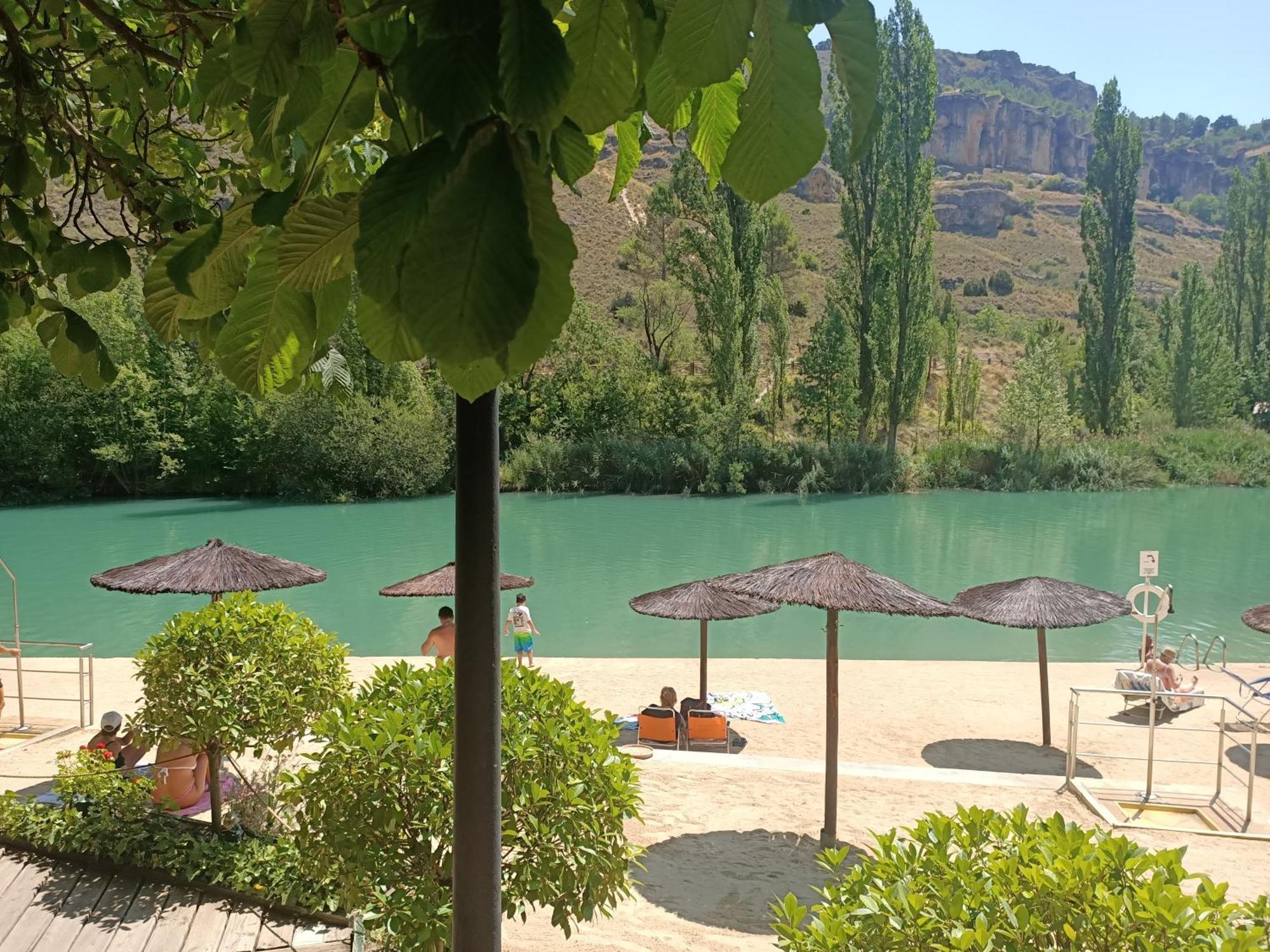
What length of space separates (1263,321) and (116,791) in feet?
160

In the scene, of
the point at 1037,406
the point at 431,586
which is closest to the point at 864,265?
the point at 1037,406

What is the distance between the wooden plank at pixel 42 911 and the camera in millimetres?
3889

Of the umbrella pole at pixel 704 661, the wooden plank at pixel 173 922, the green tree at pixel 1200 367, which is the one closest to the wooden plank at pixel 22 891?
the wooden plank at pixel 173 922

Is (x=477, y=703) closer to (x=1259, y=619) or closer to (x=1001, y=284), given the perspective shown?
(x=1259, y=619)

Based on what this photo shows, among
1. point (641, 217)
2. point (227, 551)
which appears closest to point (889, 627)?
point (227, 551)

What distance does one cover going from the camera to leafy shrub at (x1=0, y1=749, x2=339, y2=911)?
14.1 feet

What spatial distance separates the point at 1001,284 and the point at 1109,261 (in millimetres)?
33073

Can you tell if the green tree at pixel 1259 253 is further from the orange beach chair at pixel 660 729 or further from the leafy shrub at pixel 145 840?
the leafy shrub at pixel 145 840

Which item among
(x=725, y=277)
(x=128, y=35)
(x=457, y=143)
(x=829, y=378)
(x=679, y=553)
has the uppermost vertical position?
(x=725, y=277)

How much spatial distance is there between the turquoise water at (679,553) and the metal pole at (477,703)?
1168 cm

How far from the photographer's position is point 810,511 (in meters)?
28.6

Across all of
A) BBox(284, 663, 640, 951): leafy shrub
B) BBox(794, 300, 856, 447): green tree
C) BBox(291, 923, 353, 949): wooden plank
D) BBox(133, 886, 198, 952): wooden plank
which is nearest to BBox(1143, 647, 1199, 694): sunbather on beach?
BBox(284, 663, 640, 951): leafy shrub

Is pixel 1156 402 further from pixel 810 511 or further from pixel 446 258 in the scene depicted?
pixel 446 258

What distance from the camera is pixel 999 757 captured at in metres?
8.75
